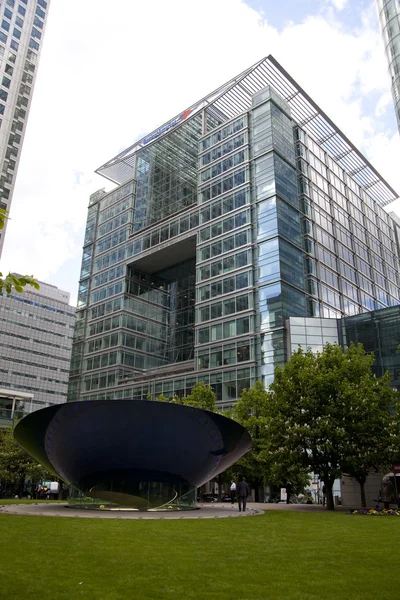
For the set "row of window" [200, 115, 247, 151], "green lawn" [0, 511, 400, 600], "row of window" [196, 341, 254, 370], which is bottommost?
"green lawn" [0, 511, 400, 600]

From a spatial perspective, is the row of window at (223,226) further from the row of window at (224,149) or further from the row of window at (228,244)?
the row of window at (224,149)

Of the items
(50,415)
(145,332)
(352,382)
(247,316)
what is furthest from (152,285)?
(50,415)

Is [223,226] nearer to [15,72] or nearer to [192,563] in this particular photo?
[15,72]

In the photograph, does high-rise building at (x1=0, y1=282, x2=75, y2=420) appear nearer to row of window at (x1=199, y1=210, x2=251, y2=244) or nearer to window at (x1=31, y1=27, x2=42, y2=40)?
window at (x1=31, y1=27, x2=42, y2=40)

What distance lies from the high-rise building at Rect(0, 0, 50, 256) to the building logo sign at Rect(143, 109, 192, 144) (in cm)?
2051

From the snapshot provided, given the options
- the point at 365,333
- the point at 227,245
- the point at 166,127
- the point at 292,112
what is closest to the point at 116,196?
the point at 166,127

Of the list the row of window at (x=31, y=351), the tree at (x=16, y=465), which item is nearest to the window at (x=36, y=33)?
the row of window at (x=31, y=351)

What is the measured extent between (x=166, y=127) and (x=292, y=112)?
20.7 m

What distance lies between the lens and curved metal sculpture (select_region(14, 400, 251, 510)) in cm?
2030

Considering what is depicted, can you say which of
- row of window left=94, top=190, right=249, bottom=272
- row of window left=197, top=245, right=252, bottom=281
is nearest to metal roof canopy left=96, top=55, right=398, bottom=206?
row of window left=94, top=190, right=249, bottom=272

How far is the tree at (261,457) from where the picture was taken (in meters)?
29.4

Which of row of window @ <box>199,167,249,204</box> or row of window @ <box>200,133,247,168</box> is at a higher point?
row of window @ <box>200,133,247,168</box>

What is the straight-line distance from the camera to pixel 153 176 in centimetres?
7931

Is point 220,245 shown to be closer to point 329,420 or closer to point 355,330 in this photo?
point 355,330
